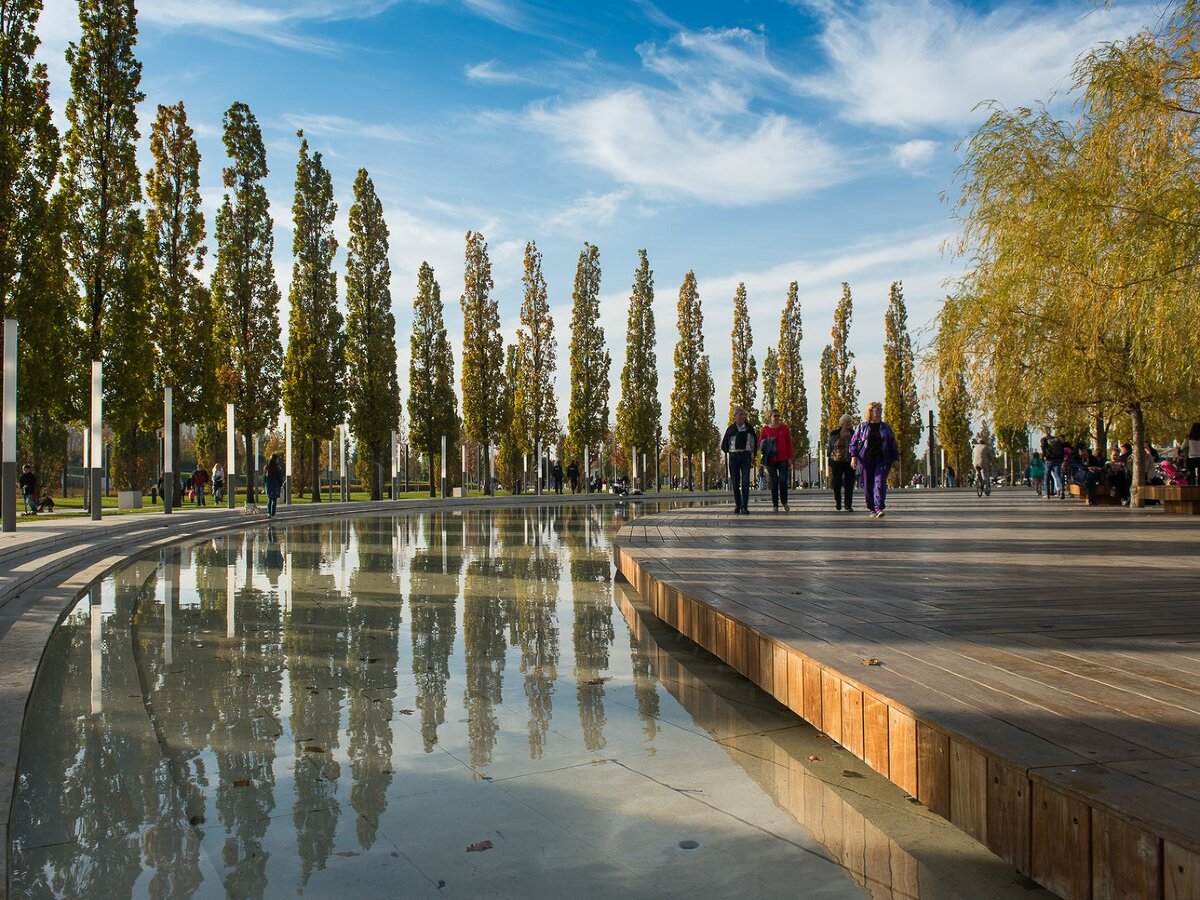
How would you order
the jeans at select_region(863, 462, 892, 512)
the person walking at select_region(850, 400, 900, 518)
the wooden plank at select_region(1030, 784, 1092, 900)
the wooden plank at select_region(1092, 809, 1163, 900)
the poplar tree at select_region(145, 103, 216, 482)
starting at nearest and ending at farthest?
the wooden plank at select_region(1092, 809, 1163, 900)
the wooden plank at select_region(1030, 784, 1092, 900)
the person walking at select_region(850, 400, 900, 518)
the jeans at select_region(863, 462, 892, 512)
the poplar tree at select_region(145, 103, 216, 482)

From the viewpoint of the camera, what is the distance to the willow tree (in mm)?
9102

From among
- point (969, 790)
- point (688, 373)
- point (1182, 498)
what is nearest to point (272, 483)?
point (1182, 498)

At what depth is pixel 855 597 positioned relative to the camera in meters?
5.34

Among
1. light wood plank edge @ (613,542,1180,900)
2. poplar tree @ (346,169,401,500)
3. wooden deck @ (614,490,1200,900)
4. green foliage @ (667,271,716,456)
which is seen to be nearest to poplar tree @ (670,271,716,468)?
green foliage @ (667,271,716,456)

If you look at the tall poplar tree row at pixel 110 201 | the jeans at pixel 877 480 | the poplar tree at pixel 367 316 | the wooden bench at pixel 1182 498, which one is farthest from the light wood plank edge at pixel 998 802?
the poplar tree at pixel 367 316

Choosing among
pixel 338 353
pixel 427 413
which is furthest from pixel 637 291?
pixel 338 353

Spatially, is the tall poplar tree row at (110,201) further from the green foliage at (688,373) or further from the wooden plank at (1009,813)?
the green foliage at (688,373)

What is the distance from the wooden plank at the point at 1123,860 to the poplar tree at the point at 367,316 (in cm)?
3709

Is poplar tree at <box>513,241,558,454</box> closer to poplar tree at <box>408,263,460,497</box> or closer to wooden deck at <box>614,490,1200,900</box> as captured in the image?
poplar tree at <box>408,263,460,497</box>

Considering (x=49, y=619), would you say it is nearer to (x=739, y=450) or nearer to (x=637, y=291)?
(x=739, y=450)

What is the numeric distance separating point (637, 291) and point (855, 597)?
4480 cm

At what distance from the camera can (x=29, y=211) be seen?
57.5 feet

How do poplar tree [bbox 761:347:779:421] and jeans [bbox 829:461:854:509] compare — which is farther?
poplar tree [bbox 761:347:779:421]

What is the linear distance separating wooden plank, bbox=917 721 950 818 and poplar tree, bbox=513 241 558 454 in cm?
4277
